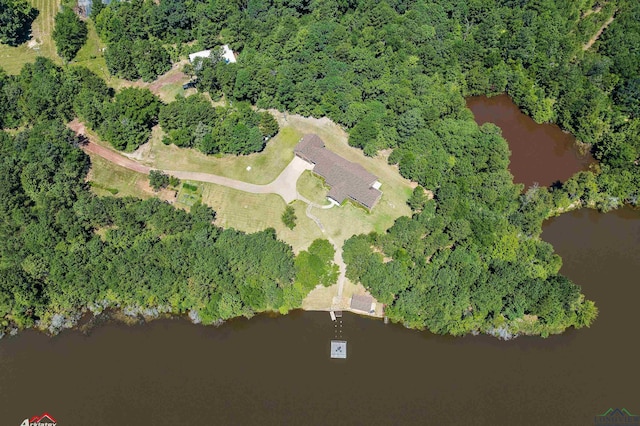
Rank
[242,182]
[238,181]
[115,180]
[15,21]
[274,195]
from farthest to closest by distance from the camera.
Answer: [15,21]
[115,180]
[238,181]
[242,182]
[274,195]

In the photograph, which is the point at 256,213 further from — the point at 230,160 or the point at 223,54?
the point at 223,54

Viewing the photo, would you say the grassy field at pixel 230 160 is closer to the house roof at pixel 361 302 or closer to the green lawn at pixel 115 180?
the green lawn at pixel 115 180

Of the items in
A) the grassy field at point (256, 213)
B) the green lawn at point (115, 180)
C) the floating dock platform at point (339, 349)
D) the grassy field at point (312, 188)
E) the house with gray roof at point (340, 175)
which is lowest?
the green lawn at point (115, 180)

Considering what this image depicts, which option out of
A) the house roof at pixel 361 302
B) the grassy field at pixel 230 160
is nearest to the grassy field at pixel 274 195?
the grassy field at pixel 230 160

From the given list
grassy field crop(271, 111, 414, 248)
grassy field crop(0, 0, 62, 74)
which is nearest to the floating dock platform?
grassy field crop(271, 111, 414, 248)

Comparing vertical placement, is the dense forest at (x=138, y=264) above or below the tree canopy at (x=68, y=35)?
below

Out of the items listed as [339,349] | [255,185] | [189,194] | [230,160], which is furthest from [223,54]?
[339,349]
